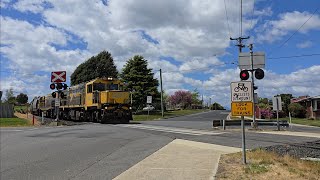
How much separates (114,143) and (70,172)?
6.36 m

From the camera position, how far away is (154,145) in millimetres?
15523

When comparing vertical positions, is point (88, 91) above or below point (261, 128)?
above

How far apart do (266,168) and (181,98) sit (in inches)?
4864

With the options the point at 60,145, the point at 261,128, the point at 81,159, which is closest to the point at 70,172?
the point at 81,159

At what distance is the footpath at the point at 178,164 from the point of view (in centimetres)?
903

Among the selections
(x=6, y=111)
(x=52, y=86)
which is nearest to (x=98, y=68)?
(x=6, y=111)

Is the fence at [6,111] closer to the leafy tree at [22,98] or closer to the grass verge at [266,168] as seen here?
the grass verge at [266,168]

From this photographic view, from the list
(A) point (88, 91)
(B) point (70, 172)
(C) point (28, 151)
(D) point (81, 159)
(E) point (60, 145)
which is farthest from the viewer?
(A) point (88, 91)

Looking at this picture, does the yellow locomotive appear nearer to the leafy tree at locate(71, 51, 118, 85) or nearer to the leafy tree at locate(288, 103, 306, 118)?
the leafy tree at locate(288, 103, 306, 118)

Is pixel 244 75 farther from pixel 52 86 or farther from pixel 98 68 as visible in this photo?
pixel 98 68

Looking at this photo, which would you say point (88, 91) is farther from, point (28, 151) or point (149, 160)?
point (149, 160)

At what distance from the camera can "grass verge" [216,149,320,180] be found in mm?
8508

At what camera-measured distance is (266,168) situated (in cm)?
930

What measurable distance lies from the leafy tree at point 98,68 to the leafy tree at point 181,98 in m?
55.1
